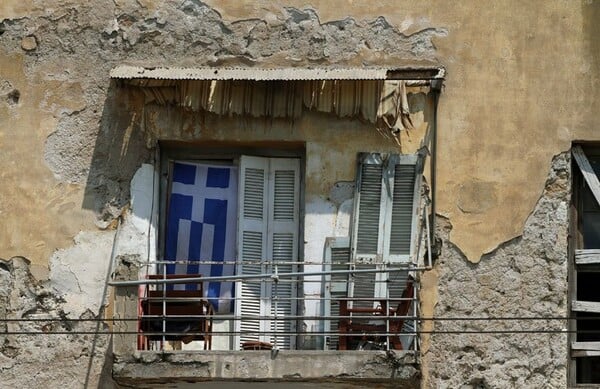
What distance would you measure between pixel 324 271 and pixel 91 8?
308 cm

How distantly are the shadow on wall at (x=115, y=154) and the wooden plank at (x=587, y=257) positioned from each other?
375cm

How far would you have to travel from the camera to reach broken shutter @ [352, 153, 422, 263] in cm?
1544

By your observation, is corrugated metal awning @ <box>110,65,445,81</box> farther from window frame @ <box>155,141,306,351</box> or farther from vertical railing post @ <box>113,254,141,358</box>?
vertical railing post @ <box>113,254,141,358</box>

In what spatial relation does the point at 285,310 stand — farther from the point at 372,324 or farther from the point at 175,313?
the point at 175,313

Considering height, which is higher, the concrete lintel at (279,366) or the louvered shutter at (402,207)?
the louvered shutter at (402,207)

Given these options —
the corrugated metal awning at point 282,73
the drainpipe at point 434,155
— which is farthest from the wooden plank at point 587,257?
the corrugated metal awning at point 282,73

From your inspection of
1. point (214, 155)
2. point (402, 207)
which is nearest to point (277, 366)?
point (402, 207)

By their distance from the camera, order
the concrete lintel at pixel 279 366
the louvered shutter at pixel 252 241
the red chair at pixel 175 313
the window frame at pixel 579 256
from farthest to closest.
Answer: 1. the louvered shutter at pixel 252 241
2. the window frame at pixel 579 256
3. the red chair at pixel 175 313
4. the concrete lintel at pixel 279 366

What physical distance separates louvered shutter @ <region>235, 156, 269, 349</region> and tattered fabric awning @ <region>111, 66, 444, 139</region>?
0.52 m

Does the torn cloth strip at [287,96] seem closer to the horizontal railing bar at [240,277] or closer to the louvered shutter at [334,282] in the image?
the louvered shutter at [334,282]

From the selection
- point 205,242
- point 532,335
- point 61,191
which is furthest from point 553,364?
point 61,191

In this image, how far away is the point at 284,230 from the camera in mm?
15750

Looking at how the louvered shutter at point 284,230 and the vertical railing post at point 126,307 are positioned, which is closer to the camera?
the vertical railing post at point 126,307

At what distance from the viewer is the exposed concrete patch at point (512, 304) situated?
1518cm
